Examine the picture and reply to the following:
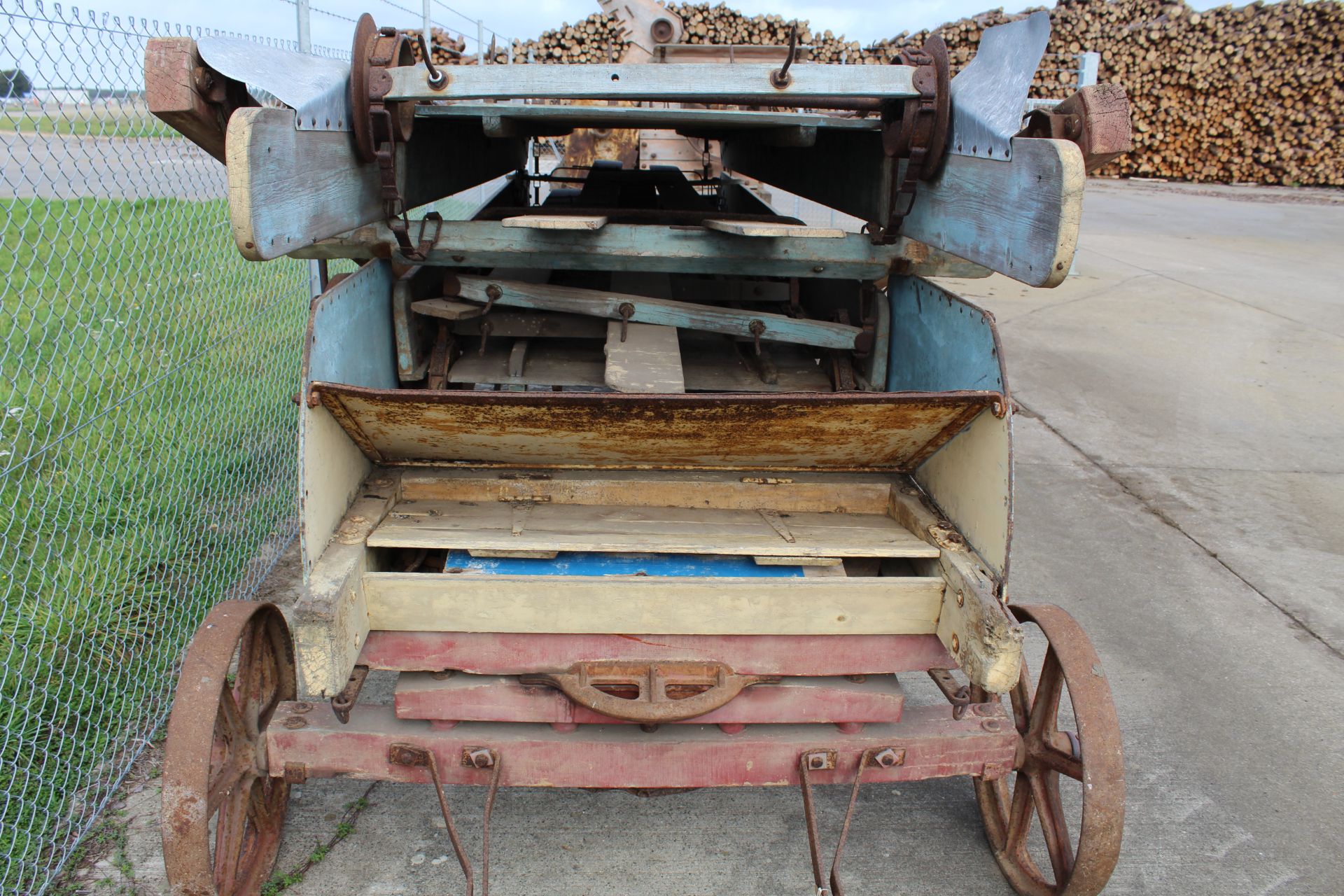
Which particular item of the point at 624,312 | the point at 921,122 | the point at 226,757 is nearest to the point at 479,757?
the point at 226,757

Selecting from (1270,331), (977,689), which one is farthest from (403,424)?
(1270,331)

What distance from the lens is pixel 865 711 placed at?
216 cm

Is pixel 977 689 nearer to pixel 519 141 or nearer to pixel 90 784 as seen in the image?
pixel 90 784

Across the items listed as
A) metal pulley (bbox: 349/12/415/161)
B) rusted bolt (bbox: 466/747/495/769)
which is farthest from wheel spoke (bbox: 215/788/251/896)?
metal pulley (bbox: 349/12/415/161)

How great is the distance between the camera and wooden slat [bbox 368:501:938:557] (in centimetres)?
223

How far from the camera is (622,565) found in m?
2.37

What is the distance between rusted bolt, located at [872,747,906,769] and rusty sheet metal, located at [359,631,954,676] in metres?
0.21

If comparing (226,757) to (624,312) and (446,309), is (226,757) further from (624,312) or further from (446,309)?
Answer: (624,312)

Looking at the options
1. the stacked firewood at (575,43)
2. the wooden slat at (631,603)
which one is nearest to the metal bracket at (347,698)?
the wooden slat at (631,603)

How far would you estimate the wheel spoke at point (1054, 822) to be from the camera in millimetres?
2234

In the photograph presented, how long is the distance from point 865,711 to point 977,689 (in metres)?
0.30

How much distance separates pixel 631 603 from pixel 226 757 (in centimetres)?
100

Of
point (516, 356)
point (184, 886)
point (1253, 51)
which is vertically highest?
point (1253, 51)

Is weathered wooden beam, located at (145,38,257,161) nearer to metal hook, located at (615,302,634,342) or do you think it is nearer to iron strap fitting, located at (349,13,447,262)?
iron strap fitting, located at (349,13,447,262)
